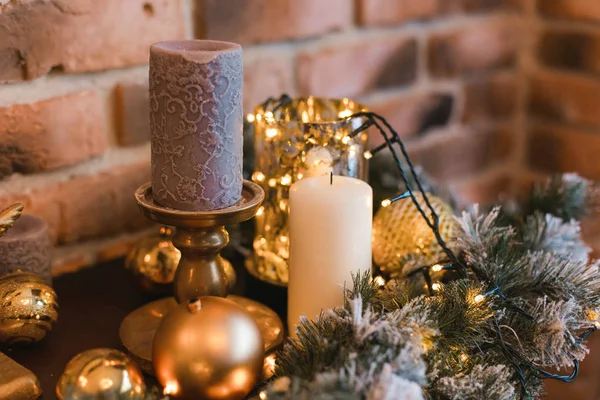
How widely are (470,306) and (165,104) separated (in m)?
0.31

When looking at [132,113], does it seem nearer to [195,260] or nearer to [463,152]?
[195,260]

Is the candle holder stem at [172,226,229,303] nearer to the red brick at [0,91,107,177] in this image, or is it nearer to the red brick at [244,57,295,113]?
the red brick at [0,91,107,177]

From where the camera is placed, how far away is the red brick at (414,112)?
1255 millimetres

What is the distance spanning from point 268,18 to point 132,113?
251mm

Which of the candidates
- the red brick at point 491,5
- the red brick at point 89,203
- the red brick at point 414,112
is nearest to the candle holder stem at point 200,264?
the red brick at point 89,203

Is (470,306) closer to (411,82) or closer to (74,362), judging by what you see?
(74,362)

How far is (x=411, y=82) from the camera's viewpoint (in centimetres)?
129

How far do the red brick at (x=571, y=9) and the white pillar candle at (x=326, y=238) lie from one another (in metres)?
0.88

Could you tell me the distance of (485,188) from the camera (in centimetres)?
151

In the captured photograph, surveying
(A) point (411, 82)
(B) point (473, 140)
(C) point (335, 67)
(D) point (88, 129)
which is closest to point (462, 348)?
(D) point (88, 129)

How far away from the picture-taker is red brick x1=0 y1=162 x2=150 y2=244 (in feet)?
2.81

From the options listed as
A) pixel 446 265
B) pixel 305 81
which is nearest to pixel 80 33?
pixel 305 81

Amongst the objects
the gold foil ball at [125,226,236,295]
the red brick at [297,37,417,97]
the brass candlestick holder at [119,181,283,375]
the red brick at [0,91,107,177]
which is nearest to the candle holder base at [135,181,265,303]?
the brass candlestick holder at [119,181,283,375]

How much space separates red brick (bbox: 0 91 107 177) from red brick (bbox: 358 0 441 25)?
49cm
